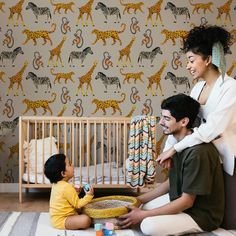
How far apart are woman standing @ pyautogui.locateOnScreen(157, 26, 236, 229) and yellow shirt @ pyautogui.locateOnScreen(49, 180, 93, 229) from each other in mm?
538

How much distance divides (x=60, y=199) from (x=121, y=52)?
2347 millimetres

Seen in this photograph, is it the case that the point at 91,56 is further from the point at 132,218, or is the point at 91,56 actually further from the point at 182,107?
the point at 132,218

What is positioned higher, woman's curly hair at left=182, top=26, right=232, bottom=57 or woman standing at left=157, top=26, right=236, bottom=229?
woman's curly hair at left=182, top=26, right=232, bottom=57

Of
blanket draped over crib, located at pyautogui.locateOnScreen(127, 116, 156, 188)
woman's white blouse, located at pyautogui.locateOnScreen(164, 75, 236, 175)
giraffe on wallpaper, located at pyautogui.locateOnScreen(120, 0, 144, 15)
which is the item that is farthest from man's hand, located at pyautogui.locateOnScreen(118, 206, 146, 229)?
giraffe on wallpaper, located at pyautogui.locateOnScreen(120, 0, 144, 15)

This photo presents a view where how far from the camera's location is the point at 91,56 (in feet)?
14.5

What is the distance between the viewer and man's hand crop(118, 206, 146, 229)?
7.65ft

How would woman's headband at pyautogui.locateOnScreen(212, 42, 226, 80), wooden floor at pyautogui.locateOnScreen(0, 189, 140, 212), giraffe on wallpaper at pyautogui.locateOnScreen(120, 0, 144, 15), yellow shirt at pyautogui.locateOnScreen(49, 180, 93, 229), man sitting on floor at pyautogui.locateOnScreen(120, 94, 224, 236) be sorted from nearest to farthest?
man sitting on floor at pyautogui.locateOnScreen(120, 94, 224, 236) → woman's headband at pyautogui.locateOnScreen(212, 42, 226, 80) → yellow shirt at pyautogui.locateOnScreen(49, 180, 93, 229) → wooden floor at pyautogui.locateOnScreen(0, 189, 140, 212) → giraffe on wallpaper at pyautogui.locateOnScreen(120, 0, 144, 15)

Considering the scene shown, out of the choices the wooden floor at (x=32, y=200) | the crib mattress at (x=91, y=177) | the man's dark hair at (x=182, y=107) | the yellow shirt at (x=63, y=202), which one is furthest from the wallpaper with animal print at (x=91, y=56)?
the man's dark hair at (x=182, y=107)

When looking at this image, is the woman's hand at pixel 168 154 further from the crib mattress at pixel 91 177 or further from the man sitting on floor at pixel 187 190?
the crib mattress at pixel 91 177

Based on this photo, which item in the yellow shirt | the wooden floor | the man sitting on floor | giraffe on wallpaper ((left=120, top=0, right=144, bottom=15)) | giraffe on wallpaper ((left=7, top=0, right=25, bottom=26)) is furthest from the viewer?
giraffe on wallpaper ((left=120, top=0, right=144, bottom=15))

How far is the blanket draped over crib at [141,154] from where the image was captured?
3.76 meters

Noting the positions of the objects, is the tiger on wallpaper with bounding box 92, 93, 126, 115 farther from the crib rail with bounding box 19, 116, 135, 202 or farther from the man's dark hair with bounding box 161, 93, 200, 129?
the man's dark hair with bounding box 161, 93, 200, 129

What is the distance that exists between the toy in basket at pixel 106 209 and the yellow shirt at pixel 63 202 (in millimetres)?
68

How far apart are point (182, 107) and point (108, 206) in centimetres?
83
